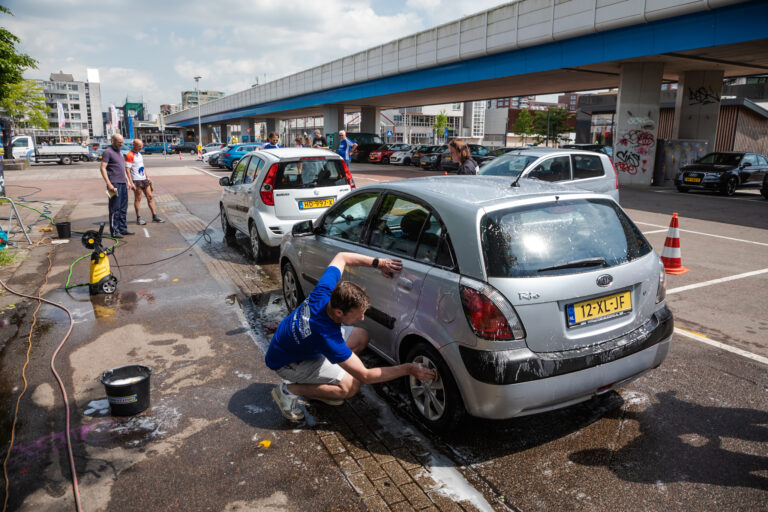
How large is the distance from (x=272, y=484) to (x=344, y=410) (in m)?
0.96

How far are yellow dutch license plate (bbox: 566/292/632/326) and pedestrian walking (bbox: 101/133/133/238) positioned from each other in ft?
30.7

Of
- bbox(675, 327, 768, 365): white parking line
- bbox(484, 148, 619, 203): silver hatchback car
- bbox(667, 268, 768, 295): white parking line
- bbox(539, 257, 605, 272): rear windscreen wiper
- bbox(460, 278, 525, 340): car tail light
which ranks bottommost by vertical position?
bbox(675, 327, 768, 365): white parking line

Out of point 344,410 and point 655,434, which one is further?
point 344,410

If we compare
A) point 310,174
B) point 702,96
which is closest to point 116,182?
point 310,174

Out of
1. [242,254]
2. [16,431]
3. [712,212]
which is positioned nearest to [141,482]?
[16,431]

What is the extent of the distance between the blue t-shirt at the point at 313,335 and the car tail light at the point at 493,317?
88 cm

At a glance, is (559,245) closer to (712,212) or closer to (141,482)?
(141,482)

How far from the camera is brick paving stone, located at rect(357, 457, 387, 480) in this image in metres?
3.10

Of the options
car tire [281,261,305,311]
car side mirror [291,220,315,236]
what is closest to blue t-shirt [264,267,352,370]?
car side mirror [291,220,315,236]

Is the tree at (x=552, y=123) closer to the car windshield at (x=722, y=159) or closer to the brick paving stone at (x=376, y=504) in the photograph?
the car windshield at (x=722, y=159)

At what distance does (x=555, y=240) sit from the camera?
10.7 feet

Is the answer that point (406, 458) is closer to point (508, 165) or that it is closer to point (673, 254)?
point (673, 254)

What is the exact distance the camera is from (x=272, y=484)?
3018mm

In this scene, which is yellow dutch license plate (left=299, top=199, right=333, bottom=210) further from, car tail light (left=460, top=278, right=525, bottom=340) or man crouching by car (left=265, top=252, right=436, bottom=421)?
car tail light (left=460, top=278, right=525, bottom=340)
